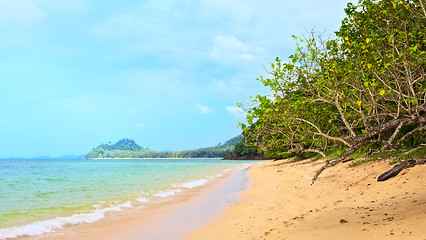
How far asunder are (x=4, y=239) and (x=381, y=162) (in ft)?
55.4

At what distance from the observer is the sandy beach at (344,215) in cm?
618

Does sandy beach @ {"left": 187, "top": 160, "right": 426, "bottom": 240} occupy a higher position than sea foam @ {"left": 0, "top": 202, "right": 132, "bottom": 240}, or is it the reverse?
sandy beach @ {"left": 187, "top": 160, "right": 426, "bottom": 240}

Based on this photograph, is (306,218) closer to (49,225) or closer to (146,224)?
(146,224)

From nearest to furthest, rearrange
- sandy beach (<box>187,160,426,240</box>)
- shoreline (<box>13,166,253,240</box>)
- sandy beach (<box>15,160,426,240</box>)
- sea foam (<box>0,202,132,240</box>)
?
sandy beach (<box>187,160,426,240</box>)
sandy beach (<box>15,160,426,240</box>)
shoreline (<box>13,166,253,240</box>)
sea foam (<box>0,202,132,240</box>)

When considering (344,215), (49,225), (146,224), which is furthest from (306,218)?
(49,225)

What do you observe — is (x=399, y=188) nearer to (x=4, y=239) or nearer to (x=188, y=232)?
(x=188, y=232)

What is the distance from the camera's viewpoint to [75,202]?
17328 millimetres

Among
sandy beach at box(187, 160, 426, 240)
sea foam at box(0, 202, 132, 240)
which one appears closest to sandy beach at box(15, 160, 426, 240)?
sandy beach at box(187, 160, 426, 240)

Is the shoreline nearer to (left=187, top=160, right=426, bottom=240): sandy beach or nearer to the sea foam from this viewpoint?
the sea foam

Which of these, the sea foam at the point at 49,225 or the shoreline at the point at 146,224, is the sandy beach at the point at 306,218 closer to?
the shoreline at the point at 146,224

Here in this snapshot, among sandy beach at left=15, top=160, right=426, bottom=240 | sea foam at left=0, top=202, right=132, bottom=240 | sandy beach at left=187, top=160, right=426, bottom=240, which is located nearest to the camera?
sandy beach at left=187, top=160, right=426, bottom=240

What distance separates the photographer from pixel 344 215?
7.94 m

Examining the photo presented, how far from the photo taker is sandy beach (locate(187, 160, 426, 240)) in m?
6.18

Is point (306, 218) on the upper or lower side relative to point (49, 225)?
upper
